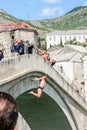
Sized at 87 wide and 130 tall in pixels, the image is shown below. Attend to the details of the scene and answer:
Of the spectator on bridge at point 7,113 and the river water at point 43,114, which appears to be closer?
the spectator on bridge at point 7,113

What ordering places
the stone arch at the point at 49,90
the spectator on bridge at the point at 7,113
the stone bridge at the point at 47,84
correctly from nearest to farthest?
1. the spectator on bridge at the point at 7,113
2. the stone bridge at the point at 47,84
3. the stone arch at the point at 49,90

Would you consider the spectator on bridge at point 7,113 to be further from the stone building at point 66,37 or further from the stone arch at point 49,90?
the stone building at point 66,37

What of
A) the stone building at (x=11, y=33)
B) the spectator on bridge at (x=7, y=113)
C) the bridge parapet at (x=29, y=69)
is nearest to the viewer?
the spectator on bridge at (x=7, y=113)

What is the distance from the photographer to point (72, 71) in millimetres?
39125

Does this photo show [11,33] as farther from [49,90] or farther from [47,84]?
[49,90]

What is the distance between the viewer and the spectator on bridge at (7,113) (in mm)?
2219

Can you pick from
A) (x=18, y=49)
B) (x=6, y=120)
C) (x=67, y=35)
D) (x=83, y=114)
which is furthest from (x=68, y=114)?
(x=67, y=35)

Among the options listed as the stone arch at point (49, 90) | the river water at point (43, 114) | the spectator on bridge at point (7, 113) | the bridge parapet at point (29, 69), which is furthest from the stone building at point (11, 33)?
the spectator on bridge at point (7, 113)

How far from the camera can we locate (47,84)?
15562 millimetres

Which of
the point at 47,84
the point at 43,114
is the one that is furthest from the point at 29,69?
the point at 43,114

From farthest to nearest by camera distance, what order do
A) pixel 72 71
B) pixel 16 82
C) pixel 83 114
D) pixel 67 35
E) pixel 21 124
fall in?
pixel 67 35
pixel 72 71
pixel 83 114
pixel 16 82
pixel 21 124

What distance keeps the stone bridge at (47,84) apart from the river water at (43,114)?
467 millimetres

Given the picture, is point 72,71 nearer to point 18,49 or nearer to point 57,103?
point 57,103

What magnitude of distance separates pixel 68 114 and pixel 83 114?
25.7 inches
